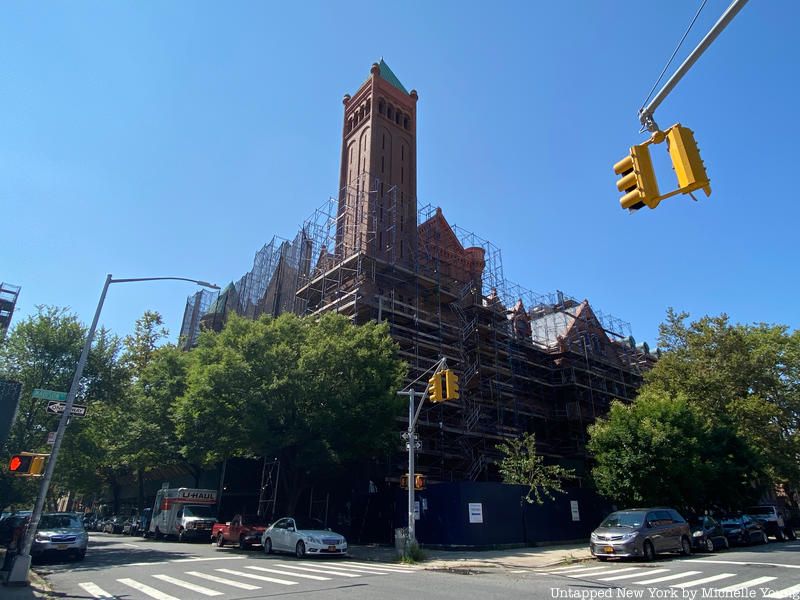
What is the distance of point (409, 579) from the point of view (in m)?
12.1

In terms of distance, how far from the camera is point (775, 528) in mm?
27703

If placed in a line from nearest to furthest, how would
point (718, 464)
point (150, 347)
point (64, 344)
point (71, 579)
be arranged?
point (71, 579) < point (64, 344) < point (718, 464) < point (150, 347)

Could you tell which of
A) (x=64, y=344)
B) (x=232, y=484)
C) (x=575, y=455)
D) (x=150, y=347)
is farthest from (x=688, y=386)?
(x=150, y=347)

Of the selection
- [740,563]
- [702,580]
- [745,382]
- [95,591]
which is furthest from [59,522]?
[745,382]

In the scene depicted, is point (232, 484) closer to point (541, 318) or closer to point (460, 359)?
point (460, 359)

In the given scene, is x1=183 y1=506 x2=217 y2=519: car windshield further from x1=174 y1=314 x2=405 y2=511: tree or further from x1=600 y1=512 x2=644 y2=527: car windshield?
x1=600 y1=512 x2=644 y2=527: car windshield

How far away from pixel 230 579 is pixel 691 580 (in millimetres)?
10840

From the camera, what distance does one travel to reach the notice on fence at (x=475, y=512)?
69.7ft

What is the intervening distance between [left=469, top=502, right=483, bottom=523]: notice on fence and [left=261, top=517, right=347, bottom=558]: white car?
551 cm

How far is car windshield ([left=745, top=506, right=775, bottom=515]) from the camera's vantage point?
2869 cm

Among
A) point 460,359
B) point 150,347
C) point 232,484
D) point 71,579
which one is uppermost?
point 150,347

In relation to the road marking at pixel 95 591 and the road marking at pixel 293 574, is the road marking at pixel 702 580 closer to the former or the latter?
the road marking at pixel 293 574

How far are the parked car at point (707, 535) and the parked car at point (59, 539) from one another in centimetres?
2280

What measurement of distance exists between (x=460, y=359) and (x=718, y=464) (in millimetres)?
16396
